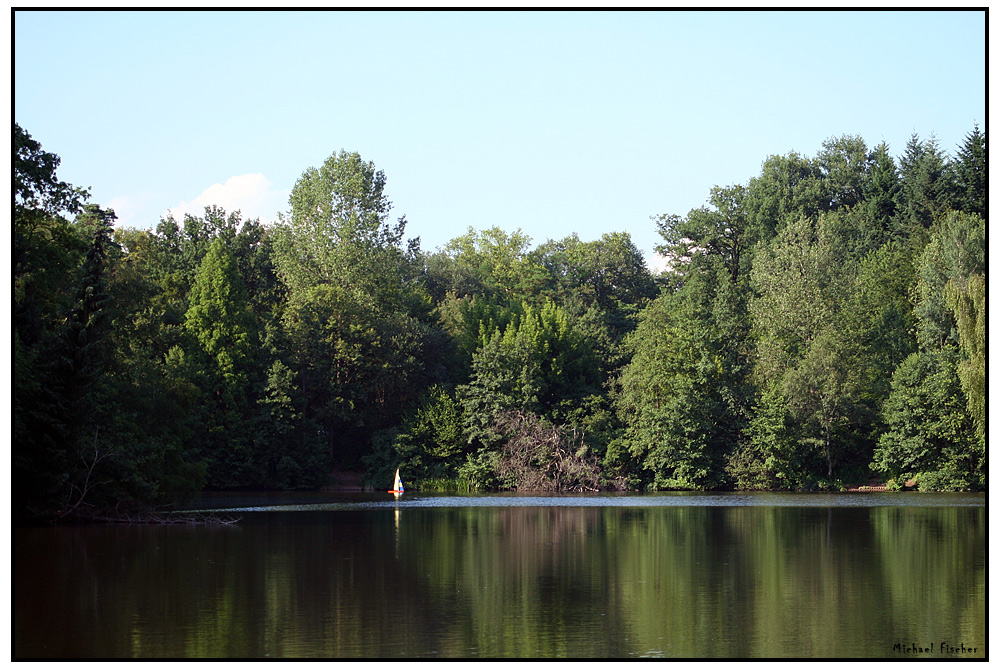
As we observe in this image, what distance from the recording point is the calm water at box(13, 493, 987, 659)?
1390 centimetres

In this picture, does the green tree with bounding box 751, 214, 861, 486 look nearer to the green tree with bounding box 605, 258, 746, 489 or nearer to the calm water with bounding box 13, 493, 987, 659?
the green tree with bounding box 605, 258, 746, 489

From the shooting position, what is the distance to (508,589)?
1892 centimetres

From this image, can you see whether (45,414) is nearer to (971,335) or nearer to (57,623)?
(57,623)

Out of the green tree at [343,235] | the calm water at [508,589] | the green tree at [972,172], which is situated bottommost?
the calm water at [508,589]

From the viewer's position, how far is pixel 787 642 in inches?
552

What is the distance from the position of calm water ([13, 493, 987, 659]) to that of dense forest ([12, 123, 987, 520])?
8.49 m

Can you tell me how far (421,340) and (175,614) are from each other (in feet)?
151

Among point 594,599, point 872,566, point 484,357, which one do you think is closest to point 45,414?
point 594,599

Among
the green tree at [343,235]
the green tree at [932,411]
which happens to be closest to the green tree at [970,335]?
the green tree at [932,411]

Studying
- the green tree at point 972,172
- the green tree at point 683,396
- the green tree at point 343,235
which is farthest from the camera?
the green tree at point 343,235

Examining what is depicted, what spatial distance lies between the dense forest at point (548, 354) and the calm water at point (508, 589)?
334 inches

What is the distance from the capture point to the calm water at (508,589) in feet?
45.6

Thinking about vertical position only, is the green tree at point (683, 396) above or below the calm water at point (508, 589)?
above

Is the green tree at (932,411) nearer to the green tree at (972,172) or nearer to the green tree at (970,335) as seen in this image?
the green tree at (972,172)
